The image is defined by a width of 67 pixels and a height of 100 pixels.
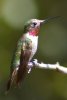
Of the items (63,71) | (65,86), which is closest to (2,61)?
(65,86)

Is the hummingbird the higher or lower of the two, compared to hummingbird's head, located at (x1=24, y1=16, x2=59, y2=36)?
lower

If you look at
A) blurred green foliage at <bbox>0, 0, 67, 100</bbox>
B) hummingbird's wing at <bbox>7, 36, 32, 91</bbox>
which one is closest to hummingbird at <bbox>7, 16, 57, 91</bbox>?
hummingbird's wing at <bbox>7, 36, 32, 91</bbox>

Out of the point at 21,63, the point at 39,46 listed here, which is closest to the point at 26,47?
the point at 21,63

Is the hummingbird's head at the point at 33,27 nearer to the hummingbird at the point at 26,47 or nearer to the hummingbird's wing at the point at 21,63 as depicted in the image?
the hummingbird at the point at 26,47

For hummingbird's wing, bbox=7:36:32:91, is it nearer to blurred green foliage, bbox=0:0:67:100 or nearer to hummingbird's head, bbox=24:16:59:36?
hummingbird's head, bbox=24:16:59:36

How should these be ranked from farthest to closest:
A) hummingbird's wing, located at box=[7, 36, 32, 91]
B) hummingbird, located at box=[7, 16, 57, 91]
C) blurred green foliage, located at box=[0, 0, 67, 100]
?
blurred green foliage, located at box=[0, 0, 67, 100], hummingbird, located at box=[7, 16, 57, 91], hummingbird's wing, located at box=[7, 36, 32, 91]
